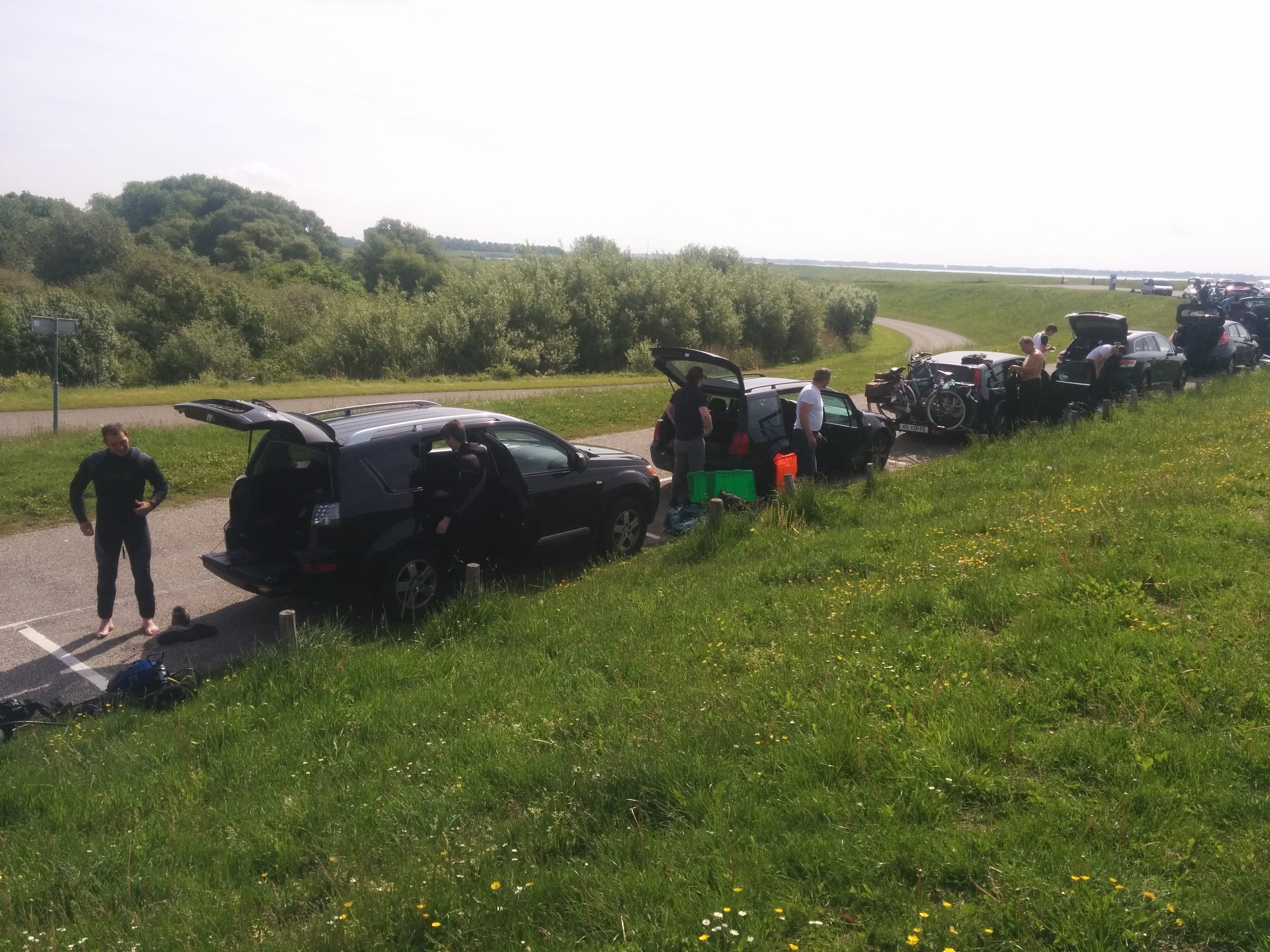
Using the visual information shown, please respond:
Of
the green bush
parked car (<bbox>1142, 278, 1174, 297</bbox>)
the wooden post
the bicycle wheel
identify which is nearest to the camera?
the wooden post

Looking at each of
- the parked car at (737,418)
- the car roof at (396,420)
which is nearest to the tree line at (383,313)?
the parked car at (737,418)

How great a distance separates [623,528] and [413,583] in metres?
2.65

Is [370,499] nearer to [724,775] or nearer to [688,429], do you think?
[724,775]

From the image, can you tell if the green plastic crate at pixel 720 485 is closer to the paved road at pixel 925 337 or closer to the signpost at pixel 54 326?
the signpost at pixel 54 326

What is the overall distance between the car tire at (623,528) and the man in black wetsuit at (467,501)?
154 cm

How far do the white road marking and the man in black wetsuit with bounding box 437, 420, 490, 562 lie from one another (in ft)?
8.93

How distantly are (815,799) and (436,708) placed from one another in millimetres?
2597

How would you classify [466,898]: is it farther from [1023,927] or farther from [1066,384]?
[1066,384]

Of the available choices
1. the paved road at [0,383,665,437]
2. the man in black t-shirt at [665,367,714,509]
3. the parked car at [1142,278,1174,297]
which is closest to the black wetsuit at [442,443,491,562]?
the man in black t-shirt at [665,367,714,509]

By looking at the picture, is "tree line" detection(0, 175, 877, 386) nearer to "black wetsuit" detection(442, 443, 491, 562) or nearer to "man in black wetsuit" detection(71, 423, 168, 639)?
"man in black wetsuit" detection(71, 423, 168, 639)

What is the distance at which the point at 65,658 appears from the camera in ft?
23.9

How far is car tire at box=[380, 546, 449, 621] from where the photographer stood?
7.50 metres

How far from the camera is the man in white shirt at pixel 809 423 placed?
11.0m

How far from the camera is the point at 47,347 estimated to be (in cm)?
4056
